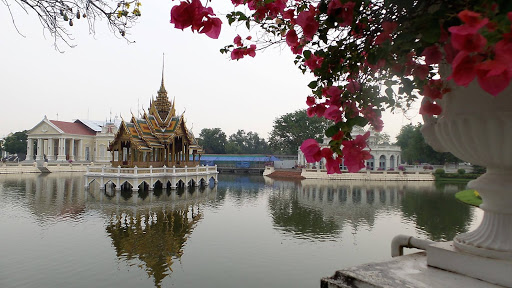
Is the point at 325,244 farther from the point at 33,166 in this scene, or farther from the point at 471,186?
the point at 33,166

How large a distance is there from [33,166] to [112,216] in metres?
27.5

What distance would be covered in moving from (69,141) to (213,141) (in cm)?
2084

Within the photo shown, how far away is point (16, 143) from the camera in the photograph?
50.5 metres

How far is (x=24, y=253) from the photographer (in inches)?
301

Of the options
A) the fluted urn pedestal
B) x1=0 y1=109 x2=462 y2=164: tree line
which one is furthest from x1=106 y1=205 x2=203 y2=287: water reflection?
x1=0 y1=109 x2=462 y2=164: tree line

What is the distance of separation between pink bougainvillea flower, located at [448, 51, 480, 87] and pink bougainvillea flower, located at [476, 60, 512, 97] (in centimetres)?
2

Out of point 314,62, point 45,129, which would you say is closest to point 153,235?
point 314,62

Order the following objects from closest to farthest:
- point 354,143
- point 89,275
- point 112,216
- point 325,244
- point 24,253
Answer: point 354,143
point 89,275
point 24,253
point 325,244
point 112,216

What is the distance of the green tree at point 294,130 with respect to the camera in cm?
4301

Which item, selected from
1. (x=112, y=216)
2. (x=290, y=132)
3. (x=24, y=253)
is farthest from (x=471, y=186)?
(x=290, y=132)

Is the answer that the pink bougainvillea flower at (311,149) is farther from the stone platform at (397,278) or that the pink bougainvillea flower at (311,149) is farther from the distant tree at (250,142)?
A: the distant tree at (250,142)

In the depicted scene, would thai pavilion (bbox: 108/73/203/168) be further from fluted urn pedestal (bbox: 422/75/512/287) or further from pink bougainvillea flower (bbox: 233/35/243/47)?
fluted urn pedestal (bbox: 422/75/512/287)

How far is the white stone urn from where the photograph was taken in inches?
47.2

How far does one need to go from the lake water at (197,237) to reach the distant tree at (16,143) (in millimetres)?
40872
